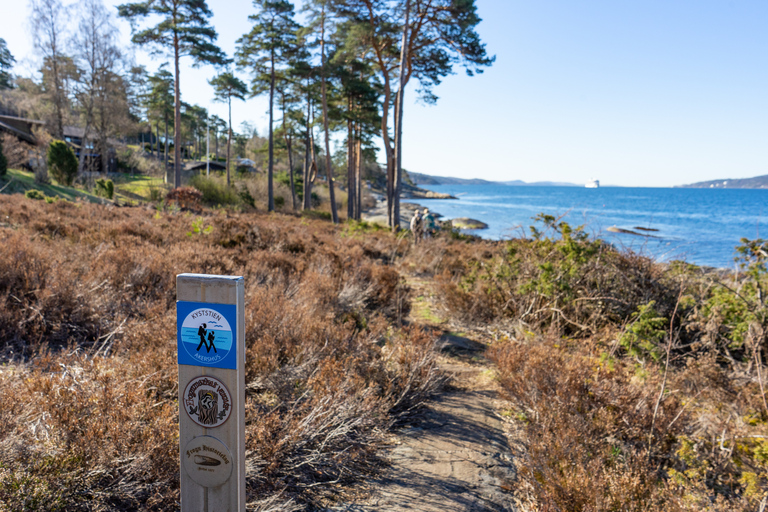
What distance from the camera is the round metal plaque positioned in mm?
1628

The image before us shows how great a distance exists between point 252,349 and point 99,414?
124 cm

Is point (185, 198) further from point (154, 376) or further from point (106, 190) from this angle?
point (154, 376)

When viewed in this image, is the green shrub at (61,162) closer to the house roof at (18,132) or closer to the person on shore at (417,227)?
the house roof at (18,132)

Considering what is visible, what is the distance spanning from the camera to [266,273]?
6.18 meters

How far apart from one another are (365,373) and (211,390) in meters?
2.25

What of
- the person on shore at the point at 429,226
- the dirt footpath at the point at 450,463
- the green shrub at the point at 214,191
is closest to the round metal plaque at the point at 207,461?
the dirt footpath at the point at 450,463

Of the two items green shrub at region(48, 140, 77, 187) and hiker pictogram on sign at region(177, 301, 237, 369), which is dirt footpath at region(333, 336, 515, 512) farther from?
green shrub at region(48, 140, 77, 187)

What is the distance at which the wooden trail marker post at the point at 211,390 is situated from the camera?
1.54 meters

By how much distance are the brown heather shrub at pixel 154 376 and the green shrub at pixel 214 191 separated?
62.2 ft

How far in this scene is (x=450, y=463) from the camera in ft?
9.79

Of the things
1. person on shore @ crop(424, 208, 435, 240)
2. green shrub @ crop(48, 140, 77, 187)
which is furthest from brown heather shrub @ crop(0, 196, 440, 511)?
green shrub @ crop(48, 140, 77, 187)

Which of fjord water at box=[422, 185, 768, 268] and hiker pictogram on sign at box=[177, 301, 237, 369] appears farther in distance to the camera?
fjord water at box=[422, 185, 768, 268]

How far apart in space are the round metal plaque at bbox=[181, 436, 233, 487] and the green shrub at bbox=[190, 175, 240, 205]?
2487 centimetres

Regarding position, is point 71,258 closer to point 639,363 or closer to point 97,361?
point 97,361
